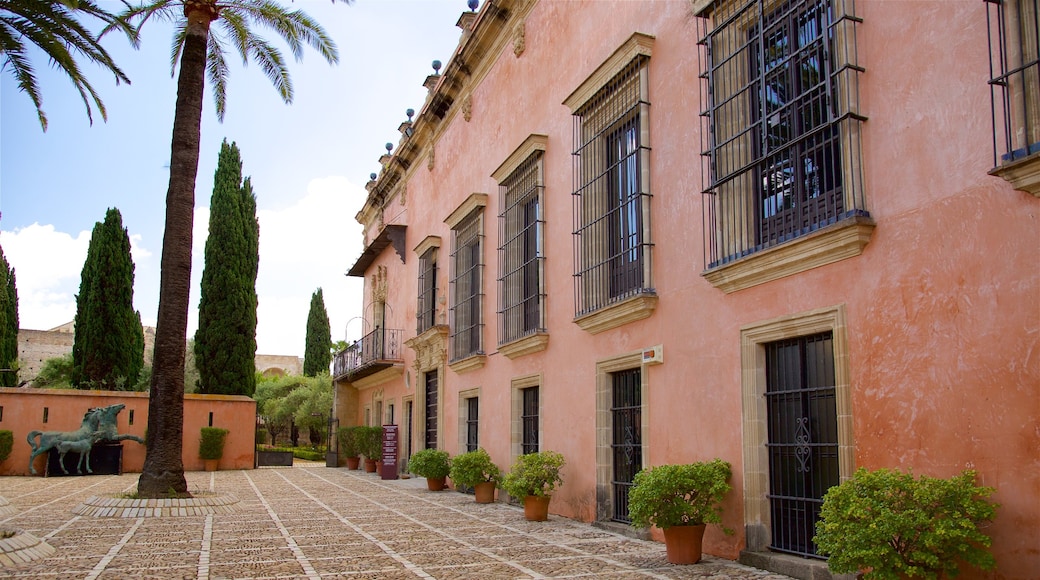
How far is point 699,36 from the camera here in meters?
8.61

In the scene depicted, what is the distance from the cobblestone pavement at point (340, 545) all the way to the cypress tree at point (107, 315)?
17334 millimetres

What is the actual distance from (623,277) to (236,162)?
21860 millimetres

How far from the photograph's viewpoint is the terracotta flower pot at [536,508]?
35.2ft

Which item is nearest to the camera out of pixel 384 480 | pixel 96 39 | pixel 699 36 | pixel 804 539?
pixel 804 539

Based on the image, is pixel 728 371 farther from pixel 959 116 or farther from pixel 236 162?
pixel 236 162

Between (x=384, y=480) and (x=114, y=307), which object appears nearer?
(x=384, y=480)

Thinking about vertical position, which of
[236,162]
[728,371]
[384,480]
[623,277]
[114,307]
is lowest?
[384,480]

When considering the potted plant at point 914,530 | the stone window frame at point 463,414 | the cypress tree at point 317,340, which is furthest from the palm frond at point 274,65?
the cypress tree at point 317,340

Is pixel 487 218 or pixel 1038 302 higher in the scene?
pixel 487 218

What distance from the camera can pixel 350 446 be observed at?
79.5 feet

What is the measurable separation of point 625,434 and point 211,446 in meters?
15.8

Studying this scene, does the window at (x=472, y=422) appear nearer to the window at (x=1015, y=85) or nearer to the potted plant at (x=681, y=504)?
the potted plant at (x=681, y=504)

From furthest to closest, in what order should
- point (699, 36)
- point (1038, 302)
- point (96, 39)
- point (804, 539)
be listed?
point (96, 39) → point (699, 36) → point (804, 539) → point (1038, 302)

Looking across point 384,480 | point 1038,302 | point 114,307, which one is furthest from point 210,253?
point 1038,302
